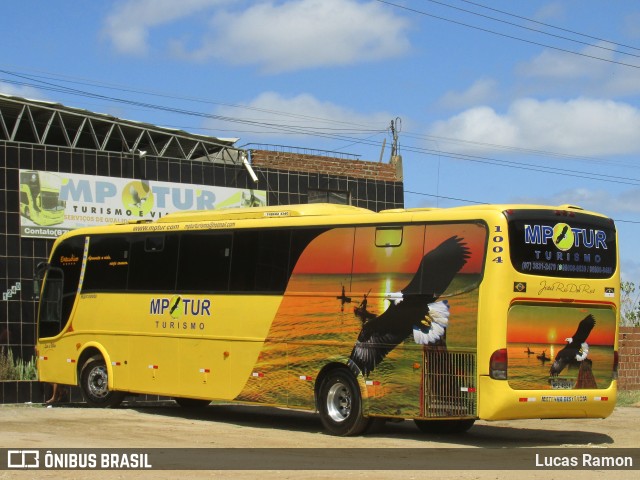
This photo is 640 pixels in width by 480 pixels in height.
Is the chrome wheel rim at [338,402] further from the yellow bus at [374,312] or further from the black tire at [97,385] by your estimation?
the black tire at [97,385]

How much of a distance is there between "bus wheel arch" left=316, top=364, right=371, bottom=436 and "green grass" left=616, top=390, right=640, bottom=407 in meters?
10.9

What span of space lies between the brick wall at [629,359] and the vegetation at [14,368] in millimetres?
15601

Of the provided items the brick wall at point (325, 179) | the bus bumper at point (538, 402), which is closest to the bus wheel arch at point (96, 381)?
the bus bumper at point (538, 402)

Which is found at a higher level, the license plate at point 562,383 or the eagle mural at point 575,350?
the eagle mural at point 575,350

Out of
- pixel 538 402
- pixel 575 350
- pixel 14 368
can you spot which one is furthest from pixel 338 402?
pixel 14 368

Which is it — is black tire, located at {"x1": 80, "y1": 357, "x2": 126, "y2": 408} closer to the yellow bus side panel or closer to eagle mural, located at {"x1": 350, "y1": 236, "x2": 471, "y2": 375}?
the yellow bus side panel

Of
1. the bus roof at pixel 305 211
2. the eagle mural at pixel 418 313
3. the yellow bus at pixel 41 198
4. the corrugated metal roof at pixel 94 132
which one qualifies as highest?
the corrugated metal roof at pixel 94 132

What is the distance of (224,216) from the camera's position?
2005 centimetres

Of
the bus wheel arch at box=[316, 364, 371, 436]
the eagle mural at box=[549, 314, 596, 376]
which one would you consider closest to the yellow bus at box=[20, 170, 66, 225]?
the bus wheel arch at box=[316, 364, 371, 436]

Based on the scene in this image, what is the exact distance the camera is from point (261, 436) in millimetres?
17203

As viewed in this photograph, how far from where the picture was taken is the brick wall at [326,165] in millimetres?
32406

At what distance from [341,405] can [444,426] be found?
193cm

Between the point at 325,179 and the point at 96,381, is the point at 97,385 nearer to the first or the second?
the point at 96,381
